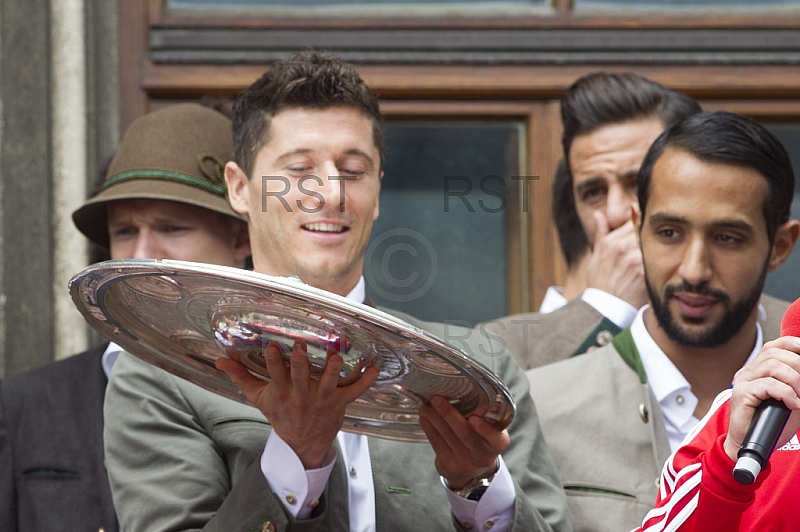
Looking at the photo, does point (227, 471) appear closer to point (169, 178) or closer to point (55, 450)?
point (55, 450)

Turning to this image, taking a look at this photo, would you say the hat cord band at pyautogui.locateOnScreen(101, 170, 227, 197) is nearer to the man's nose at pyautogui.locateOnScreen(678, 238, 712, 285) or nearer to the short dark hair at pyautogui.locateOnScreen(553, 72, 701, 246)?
the short dark hair at pyautogui.locateOnScreen(553, 72, 701, 246)

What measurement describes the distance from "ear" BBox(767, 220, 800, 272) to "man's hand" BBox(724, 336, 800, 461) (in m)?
1.11

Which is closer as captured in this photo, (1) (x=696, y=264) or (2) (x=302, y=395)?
(2) (x=302, y=395)

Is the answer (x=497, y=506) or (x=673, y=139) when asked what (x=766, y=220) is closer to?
(x=673, y=139)

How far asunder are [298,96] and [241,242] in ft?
2.43

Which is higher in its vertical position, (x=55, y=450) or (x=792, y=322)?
(x=792, y=322)

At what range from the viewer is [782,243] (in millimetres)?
3127

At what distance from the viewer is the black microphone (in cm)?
180

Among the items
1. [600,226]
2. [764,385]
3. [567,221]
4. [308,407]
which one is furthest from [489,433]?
[567,221]

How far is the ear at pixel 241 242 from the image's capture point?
A: 11.4ft

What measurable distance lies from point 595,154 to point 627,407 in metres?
0.90

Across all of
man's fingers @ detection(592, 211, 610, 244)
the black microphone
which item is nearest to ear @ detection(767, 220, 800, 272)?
man's fingers @ detection(592, 211, 610, 244)

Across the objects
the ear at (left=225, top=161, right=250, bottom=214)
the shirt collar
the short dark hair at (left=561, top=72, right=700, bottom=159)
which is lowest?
the shirt collar

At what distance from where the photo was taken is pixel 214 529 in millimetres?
2363
